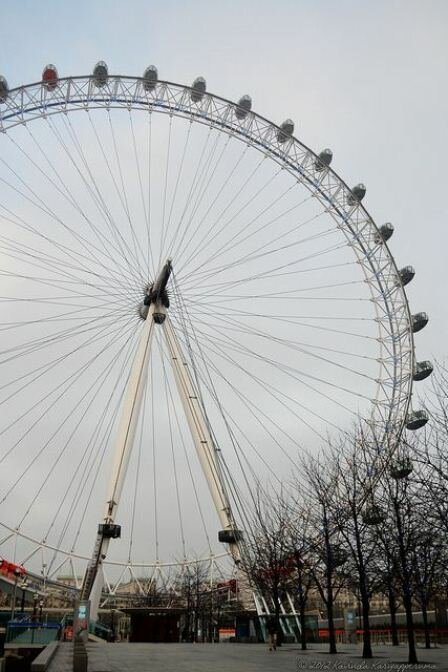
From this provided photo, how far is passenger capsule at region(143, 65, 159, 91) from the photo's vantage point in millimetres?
31703

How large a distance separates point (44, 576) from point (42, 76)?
2696 centimetres

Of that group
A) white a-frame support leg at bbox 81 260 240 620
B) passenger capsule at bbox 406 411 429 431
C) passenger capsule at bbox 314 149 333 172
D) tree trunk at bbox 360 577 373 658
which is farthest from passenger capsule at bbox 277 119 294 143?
tree trunk at bbox 360 577 373 658

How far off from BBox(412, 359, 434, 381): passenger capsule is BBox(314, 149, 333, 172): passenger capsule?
11435 millimetres

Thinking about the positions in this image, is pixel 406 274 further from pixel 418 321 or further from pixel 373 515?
Result: pixel 373 515

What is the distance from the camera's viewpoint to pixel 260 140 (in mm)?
33312

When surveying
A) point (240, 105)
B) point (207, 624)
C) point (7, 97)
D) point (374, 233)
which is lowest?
point (207, 624)

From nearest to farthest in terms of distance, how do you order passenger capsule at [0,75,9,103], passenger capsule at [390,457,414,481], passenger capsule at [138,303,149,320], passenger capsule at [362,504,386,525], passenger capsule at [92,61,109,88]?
1. passenger capsule at [390,457,414,481]
2. passenger capsule at [362,504,386,525]
3. passenger capsule at [0,75,9,103]
4. passenger capsule at [92,61,109,88]
5. passenger capsule at [138,303,149,320]

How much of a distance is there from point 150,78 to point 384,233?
14.4m

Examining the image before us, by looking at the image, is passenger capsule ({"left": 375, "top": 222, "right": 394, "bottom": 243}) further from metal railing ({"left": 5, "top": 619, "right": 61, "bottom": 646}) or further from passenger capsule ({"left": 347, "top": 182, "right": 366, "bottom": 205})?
metal railing ({"left": 5, "top": 619, "right": 61, "bottom": 646})

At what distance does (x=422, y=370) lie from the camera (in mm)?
32875

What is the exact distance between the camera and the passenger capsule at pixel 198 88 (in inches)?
1273

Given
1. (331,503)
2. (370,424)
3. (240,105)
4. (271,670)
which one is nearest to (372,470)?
(331,503)

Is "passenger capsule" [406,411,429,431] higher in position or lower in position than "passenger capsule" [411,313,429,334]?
lower

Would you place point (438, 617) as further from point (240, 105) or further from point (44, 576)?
point (240, 105)
